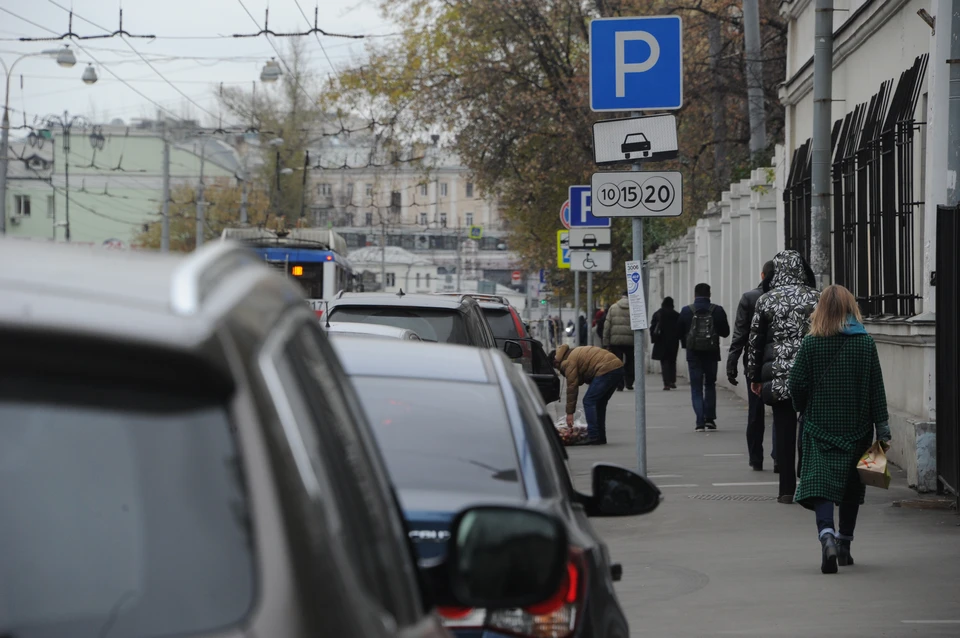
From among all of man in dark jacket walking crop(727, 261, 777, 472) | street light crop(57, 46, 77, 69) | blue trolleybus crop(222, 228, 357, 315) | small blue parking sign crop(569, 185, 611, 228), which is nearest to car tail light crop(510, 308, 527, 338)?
small blue parking sign crop(569, 185, 611, 228)

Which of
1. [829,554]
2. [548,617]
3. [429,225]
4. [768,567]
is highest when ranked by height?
[429,225]

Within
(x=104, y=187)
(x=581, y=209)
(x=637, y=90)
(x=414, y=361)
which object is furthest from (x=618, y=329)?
(x=104, y=187)

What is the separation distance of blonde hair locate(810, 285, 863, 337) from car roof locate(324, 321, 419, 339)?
9.87 feet

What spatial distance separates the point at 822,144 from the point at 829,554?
7260 millimetres

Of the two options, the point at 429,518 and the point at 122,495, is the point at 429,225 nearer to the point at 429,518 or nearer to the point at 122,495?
the point at 429,518

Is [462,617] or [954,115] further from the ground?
[954,115]

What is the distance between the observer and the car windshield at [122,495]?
5.12 ft

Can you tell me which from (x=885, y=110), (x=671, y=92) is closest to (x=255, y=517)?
(x=671, y=92)

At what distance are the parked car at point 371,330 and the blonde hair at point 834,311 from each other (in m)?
2.92

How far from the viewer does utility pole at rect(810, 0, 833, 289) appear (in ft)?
49.7

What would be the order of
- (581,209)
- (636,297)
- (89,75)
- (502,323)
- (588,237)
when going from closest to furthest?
1. (636,297)
2. (502,323)
3. (581,209)
4. (588,237)
5. (89,75)

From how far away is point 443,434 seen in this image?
474 cm

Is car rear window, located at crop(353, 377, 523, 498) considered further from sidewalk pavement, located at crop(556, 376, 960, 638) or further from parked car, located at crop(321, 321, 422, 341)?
parked car, located at crop(321, 321, 422, 341)

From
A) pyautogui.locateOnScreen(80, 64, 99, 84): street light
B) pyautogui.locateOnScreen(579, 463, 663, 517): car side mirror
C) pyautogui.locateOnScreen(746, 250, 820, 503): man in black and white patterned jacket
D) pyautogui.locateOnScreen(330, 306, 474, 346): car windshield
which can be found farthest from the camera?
pyautogui.locateOnScreen(80, 64, 99, 84): street light
